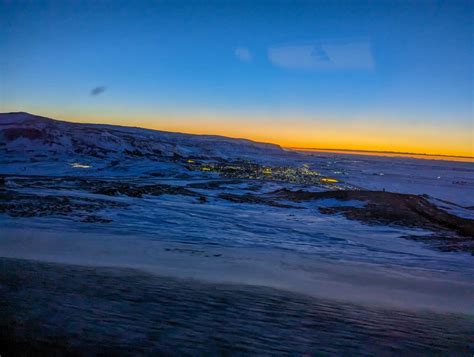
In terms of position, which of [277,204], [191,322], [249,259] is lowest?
[277,204]

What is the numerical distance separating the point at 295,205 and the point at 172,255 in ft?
31.6

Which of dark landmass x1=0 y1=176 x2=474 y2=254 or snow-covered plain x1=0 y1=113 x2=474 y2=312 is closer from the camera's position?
snow-covered plain x1=0 y1=113 x2=474 y2=312

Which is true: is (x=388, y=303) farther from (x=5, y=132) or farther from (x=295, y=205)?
(x=5, y=132)

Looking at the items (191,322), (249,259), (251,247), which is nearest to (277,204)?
(251,247)

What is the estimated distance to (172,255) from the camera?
23.6 feet

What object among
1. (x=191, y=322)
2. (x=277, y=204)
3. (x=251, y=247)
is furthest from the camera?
(x=277, y=204)

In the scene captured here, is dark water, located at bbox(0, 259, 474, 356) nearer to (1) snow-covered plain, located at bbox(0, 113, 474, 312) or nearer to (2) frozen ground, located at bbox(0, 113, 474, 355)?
(2) frozen ground, located at bbox(0, 113, 474, 355)

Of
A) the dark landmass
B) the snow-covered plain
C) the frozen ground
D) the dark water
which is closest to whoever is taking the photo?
the dark water

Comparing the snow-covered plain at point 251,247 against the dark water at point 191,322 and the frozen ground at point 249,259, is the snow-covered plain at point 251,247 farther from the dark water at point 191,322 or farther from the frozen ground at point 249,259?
the dark water at point 191,322

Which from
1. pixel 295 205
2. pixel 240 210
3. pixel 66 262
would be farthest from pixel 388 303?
pixel 295 205

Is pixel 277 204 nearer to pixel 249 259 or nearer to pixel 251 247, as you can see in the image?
pixel 251 247

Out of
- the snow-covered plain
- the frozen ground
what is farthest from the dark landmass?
the snow-covered plain

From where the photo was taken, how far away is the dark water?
11.3ft

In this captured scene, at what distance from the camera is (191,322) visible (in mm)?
3975
